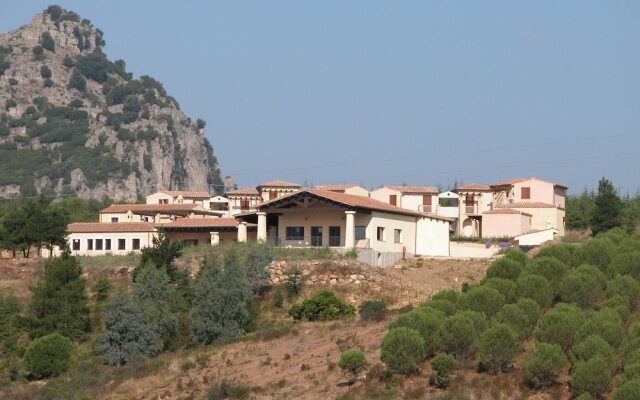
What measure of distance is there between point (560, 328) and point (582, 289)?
4.95 meters

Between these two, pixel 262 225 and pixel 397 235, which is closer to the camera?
pixel 262 225

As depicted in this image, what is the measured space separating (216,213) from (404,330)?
55.5m

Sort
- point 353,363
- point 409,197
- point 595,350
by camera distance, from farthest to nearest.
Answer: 1. point 409,197
2. point 353,363
3. point 595,350

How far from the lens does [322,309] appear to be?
196 ft

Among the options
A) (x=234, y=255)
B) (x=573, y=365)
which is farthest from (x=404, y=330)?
(x=234, y=255)

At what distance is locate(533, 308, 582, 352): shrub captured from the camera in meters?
43.7

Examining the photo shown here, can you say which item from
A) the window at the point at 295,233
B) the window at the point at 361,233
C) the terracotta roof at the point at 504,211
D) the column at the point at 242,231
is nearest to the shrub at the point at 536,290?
the window at the point at 361,233

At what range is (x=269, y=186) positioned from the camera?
101 metres

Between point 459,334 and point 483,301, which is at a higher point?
point 483,301

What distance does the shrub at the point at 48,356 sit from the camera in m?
56.2

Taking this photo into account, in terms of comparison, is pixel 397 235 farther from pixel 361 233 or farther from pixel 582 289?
→ pixel 582 289

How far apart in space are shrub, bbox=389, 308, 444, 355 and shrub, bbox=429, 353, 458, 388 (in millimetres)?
1633

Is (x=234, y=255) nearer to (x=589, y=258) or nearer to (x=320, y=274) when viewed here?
(x=320, y=274)

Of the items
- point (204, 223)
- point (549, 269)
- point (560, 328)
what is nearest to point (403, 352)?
point (560, 328)
